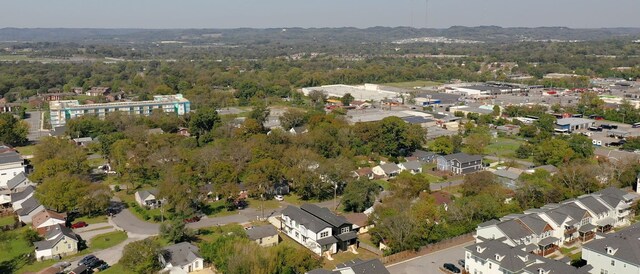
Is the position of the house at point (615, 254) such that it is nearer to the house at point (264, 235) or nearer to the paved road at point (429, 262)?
the paved road at point (429, 262)

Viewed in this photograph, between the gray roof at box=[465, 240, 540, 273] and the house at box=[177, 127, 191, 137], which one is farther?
the house at box=[177, 127, 191, 137]

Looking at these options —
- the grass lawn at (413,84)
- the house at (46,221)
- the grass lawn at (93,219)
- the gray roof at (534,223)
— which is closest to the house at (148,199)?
the grass lawn at (93,219)

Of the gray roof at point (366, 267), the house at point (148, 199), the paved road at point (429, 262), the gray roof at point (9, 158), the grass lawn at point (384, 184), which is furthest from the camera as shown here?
the gray roof at point (9, 158)

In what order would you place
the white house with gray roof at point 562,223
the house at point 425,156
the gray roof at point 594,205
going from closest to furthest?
1. the white house with gray roof at point 562,223
2. the gray roof at point 594,205
3. the house at point 425,156

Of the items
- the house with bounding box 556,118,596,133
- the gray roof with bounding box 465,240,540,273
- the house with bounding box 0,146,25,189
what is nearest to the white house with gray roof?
the gray roof with bounding box 465,240,540,273

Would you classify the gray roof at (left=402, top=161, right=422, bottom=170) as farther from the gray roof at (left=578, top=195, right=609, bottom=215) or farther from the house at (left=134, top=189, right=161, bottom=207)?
the house at (left=134, top=189, right=161, bottom=207)

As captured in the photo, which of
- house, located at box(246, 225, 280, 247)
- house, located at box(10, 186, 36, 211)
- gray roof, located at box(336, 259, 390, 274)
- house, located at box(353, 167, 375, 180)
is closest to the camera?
gray roof, located at box(336, 259, 390, 274)

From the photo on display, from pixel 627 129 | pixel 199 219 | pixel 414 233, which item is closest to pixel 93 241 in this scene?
pixel 199 219

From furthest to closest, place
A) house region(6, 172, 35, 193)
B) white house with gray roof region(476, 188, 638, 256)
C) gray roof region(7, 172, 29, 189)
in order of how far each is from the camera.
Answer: gray roof region(7, 172, 29, 189), house region(6, 172, 35, 193), white house with gray roof region(476, 188, 638, 256)
